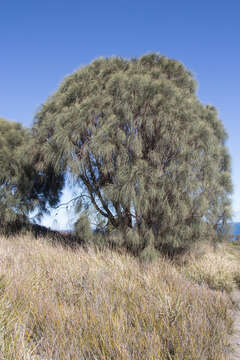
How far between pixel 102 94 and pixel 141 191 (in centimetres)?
296

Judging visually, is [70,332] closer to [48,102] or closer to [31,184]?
[31,184]

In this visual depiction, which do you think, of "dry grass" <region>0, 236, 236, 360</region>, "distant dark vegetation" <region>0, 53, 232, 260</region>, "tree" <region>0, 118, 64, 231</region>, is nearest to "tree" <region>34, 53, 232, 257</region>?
"distant dark vegetation" <region>0, 53, 232, 260</region>

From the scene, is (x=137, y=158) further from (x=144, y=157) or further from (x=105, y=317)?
(x=105, y=317)

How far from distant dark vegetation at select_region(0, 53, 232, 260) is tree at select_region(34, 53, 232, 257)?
2cm

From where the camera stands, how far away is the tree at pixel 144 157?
19.1 feet

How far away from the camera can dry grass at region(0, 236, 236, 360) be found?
1.96 m

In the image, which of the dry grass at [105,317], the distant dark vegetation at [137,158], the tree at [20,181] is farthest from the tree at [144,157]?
the dry grass at [105,317]

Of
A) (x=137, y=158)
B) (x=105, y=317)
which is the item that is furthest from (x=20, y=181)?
(x=105, y=317)

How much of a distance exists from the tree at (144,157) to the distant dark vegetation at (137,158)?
2 centimetres

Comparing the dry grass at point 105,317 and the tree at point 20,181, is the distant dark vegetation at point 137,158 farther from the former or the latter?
the dry grass at point 105,317

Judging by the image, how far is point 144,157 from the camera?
21.6 ft

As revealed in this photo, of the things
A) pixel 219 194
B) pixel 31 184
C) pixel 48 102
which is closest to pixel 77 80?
pixel 48 102

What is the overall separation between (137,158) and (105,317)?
4.11 meters

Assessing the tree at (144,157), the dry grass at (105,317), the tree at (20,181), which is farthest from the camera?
the tree at (20,181)
